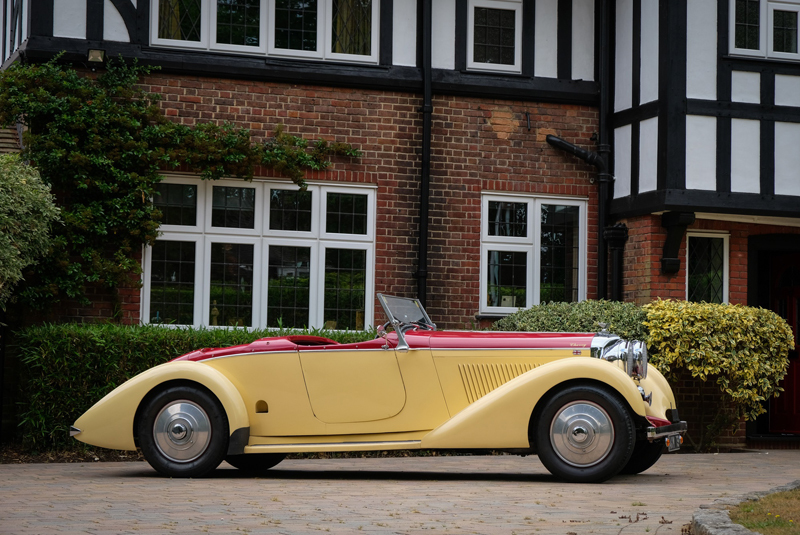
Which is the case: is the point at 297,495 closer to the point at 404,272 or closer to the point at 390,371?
the point at 390,371

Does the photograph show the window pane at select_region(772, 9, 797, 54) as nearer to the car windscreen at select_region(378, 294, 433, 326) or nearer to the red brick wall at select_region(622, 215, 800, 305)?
the red brick wall at select_region(622, 215, 800, 305)

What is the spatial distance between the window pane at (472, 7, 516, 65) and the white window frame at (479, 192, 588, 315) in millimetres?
1741

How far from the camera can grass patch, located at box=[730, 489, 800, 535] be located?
464 centimetres

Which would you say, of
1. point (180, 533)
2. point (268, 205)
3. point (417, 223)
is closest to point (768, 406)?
point (417, 223)

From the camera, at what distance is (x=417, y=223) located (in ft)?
39.8

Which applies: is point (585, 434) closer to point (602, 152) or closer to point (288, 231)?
point (288, 231)

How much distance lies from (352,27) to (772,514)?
28.0 feet

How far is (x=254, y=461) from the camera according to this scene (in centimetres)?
827

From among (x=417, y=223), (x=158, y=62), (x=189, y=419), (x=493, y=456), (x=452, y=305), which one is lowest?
(x=493, y=456)

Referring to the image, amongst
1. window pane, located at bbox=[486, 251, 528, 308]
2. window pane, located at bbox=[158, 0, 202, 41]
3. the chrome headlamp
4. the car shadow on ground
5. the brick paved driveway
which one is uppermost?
window pane, located at bbox=[158, 0, 202, 41]

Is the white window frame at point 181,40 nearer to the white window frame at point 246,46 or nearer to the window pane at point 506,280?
the white window frame at point 246,46

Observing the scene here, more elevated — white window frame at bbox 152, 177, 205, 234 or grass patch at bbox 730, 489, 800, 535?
white window frame at bbox 152, 177, 205, 234

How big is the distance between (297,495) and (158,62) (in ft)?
21.9

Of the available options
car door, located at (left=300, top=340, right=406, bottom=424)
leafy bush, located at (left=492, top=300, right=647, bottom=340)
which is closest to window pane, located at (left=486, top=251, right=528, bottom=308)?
leafy bush, located at (left=492, top=300, right=647, bottom=340)
